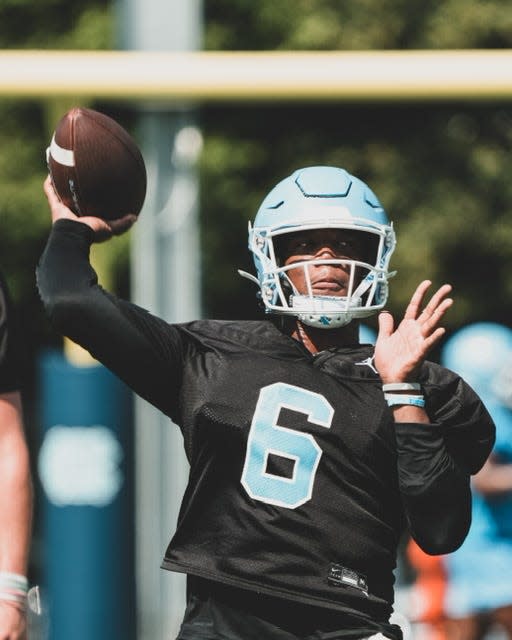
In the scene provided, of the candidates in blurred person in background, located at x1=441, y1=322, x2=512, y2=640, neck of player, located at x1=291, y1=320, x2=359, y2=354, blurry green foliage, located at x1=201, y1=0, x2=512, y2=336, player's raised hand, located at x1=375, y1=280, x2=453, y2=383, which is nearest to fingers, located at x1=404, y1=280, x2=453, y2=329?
player's raised hand, located at x1=375, y1=280, x2=453, y2=383

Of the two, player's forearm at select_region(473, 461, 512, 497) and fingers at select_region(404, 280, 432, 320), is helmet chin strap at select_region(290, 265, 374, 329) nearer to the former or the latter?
fingers at select_region(404, 280, 432, 320)

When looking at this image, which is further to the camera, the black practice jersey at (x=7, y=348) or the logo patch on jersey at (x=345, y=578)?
the black practice jersey at (x=7, y=348)

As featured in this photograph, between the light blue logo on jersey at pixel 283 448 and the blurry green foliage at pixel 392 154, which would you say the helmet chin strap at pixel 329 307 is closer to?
the light blue logo on jersey at pixel 283 448

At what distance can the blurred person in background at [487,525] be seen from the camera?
6020 mm

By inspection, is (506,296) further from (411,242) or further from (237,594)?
(237,594)

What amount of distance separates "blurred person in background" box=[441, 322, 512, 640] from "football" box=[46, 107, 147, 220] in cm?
295

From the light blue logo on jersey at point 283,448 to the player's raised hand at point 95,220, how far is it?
0.46m

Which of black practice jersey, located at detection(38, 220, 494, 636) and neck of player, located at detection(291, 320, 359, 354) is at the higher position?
neck of player, located at detection(291, 320, 359, 354)

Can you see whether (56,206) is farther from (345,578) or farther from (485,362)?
(485,362)

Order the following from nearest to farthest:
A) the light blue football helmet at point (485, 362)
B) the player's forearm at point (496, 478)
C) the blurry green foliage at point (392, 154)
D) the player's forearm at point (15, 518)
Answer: the player's forearm at point (15, 518) → the player's forearm at point (496, 478) → the light blue football helmet at point (485, 362) → the blurry green foliage at point (392, 154)

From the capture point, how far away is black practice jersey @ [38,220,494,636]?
2973 millimetres

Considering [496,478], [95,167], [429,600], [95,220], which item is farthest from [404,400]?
[429,600]

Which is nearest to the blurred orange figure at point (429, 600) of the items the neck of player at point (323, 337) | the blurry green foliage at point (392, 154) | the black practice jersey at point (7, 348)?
the neck of player at point (323, 337)

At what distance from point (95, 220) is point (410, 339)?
0.71 meters
